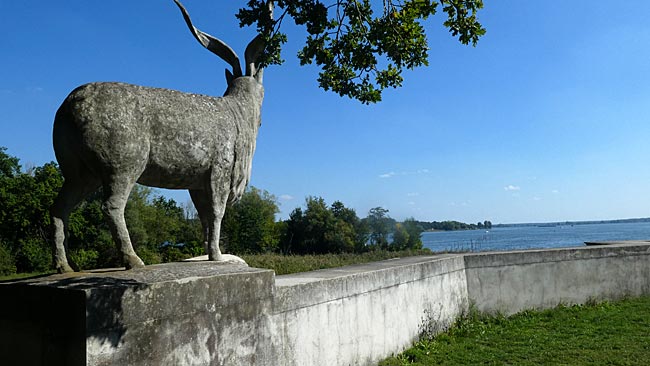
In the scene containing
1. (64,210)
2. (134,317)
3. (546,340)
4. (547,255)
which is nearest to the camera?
(134,317)

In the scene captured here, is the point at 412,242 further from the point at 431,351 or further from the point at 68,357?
the point at 68,357

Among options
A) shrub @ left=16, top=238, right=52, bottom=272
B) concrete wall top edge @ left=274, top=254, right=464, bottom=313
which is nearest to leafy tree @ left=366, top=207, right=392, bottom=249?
shrub @ left=16, top=238, right=52, bottom=272

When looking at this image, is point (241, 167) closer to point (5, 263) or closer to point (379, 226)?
point (5, 263)

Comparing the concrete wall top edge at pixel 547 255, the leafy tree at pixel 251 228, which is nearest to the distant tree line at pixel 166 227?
the leafy tree at pixel 251 228

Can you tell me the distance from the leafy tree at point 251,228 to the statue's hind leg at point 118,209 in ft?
114

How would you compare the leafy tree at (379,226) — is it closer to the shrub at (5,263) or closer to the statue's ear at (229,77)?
the shrub at (5,263)

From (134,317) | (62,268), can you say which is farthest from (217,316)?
(62,268)

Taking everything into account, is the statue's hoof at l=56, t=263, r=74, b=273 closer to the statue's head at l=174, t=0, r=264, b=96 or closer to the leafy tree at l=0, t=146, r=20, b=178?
the statue's head at l=174, t=0, r=264, b=96

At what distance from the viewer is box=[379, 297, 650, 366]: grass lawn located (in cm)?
713

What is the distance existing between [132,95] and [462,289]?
721cm

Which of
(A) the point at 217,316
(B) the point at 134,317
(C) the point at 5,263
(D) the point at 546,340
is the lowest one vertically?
(D) the point at 546,340

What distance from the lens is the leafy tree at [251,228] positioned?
40812 millimetres

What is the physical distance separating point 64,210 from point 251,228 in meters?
38.4

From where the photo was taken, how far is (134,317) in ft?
12.5
